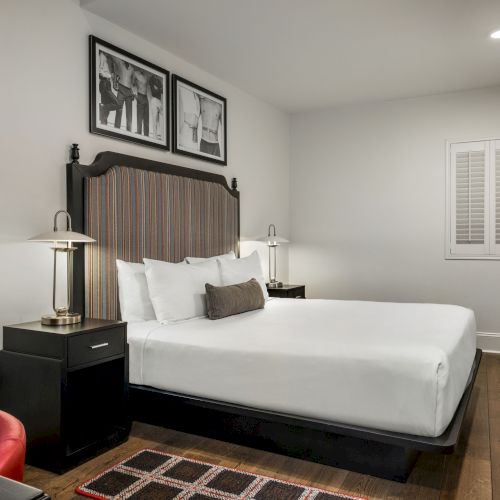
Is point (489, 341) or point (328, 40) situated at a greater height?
point (328, 40)

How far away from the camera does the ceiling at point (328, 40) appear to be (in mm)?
3242

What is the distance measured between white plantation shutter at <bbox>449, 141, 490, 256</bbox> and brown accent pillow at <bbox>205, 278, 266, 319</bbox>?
2.55 m

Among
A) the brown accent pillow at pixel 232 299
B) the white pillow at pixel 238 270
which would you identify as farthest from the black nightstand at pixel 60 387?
the white pillow at pixel 238 270

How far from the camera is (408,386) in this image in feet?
7.14

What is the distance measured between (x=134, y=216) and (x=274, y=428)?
69.6 inches

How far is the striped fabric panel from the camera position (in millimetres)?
3186

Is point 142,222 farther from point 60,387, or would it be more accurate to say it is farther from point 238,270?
point 60,387

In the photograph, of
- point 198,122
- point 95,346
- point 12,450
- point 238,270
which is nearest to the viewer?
point 12,450

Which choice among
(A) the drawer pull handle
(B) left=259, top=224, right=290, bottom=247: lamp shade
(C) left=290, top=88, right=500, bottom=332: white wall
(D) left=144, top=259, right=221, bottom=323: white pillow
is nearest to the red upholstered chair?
(A) the drawer pull handle

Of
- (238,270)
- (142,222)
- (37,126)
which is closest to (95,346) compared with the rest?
(142,222)

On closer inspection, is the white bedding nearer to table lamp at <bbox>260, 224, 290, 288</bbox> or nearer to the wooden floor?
the wooden floor

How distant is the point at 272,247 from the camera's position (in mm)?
5566

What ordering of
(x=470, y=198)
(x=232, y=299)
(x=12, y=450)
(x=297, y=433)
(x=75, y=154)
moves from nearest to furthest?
(x=12, y=450) < (x=297, y=433) < (x=75, y=154) < (x=232, y=299) < (x=470, y=198)

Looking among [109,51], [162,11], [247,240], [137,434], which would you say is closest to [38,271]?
[137,434]
